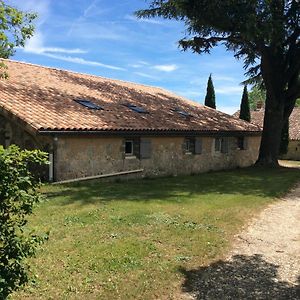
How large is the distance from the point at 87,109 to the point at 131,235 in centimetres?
1116

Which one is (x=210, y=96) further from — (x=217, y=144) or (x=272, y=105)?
(x=217, y=144)

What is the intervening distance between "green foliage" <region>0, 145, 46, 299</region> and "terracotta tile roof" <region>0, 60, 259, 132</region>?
10809mm

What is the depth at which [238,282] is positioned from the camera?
6621 millimetres

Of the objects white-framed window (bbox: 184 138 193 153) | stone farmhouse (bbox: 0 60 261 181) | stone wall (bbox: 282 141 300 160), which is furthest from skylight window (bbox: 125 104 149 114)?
stone wall (bbox: 282 141 300 160)

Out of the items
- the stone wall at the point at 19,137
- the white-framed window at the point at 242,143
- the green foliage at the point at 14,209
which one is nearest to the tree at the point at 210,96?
the white-framed window at the point at 242,143

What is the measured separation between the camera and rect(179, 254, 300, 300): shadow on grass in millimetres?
6148

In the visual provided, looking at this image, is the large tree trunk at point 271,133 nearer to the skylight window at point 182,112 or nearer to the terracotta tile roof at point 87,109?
the terracotta tile roof at point 87,109

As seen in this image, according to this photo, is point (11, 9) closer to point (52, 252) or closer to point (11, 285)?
point (52, 252)

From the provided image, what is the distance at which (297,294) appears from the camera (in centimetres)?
616

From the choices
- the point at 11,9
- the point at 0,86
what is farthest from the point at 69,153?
the point at 11,9

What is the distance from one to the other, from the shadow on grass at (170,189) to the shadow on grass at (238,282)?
5.76 m

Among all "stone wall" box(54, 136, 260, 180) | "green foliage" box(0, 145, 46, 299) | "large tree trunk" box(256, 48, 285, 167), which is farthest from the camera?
"large tree trunk" box(256, 48, 285, 167)

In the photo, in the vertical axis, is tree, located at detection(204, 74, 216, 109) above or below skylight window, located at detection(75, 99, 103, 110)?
above

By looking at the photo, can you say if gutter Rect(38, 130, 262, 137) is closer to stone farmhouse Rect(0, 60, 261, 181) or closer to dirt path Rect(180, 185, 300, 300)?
stone farmhouse Rect(0, 60, 261, 181)
